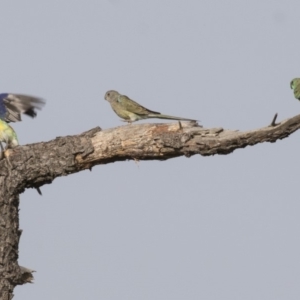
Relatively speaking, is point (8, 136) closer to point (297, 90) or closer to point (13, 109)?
point (13, 109)

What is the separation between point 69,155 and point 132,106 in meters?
1.80

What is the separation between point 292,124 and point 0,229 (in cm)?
269

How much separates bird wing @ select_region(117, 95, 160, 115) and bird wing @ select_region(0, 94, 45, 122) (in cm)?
114

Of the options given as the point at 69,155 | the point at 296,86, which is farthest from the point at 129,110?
the point at 296,86

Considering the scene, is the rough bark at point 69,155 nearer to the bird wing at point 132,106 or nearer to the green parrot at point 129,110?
the green parrot at point 129,110

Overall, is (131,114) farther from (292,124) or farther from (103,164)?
(292,124)

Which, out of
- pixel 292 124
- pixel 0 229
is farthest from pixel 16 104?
pixel 292 124

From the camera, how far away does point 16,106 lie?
7.96 metres

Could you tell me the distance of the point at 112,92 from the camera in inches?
368

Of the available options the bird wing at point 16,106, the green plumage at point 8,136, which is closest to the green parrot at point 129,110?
the bird wing at point 16,106

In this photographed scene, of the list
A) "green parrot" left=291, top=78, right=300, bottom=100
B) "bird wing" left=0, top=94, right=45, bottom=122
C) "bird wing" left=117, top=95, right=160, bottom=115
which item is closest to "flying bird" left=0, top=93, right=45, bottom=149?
"bird wing" left=0, top=94, right=45, bottom=122

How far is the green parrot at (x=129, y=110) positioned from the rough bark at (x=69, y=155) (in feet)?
4.23

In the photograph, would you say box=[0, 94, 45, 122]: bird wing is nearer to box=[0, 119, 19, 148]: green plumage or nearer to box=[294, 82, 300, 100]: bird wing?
box=[0, 119, 19, 148]: green plumage

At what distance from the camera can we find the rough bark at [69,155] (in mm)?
6562
